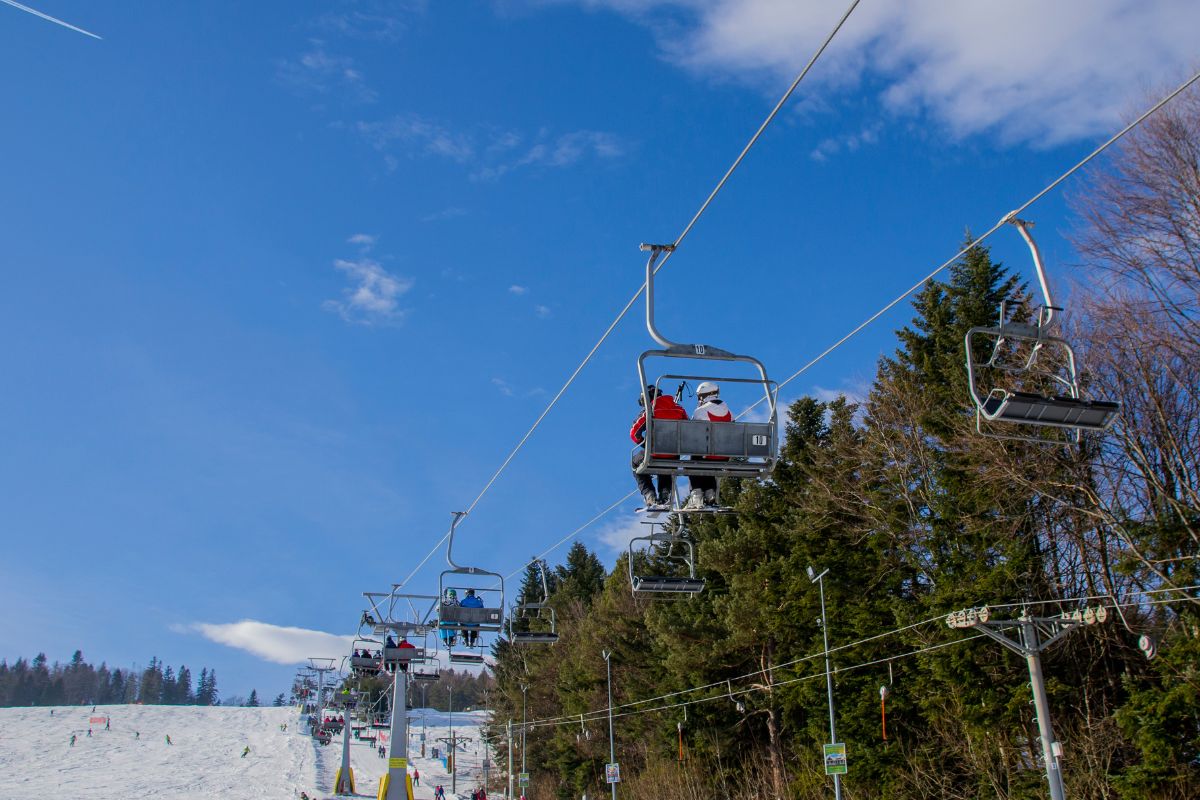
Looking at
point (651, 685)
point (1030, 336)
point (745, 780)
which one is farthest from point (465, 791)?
point (1030, 336)

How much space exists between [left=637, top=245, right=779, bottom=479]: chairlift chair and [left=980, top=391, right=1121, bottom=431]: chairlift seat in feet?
9.54

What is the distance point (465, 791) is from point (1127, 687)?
272 ft

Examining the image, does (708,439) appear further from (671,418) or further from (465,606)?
(465,606)

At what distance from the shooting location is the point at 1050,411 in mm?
8695

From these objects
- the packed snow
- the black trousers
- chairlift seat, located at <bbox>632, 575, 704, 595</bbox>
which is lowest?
the packed snow

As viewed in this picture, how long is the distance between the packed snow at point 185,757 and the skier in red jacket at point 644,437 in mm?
68370

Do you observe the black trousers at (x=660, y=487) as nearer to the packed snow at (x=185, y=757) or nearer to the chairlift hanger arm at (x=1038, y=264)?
the chairlift hanger arm at (x=1038, y=264)

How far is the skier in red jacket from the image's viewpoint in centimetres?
1190

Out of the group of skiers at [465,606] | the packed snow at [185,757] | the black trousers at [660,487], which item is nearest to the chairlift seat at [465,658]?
the group of skiers at [465,606]

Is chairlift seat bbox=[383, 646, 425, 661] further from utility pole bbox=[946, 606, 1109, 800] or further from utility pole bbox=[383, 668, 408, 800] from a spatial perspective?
utility pole bbox=[946, 606, 1109, 800]

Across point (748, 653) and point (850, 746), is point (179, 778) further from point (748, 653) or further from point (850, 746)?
point (850, 746)

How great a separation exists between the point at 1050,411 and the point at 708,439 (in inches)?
152

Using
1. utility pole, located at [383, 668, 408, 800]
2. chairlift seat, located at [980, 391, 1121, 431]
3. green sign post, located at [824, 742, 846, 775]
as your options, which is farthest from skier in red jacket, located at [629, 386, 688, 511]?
utility pole, located at [383, 668, 408, 800]

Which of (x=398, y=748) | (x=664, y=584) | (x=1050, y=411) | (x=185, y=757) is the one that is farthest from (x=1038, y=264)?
(x=185, y=757)
